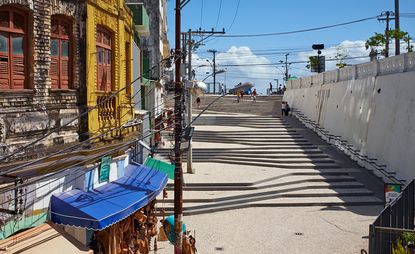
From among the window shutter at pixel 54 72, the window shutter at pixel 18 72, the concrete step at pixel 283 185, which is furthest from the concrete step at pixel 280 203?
the window shutter at pixel 18 72

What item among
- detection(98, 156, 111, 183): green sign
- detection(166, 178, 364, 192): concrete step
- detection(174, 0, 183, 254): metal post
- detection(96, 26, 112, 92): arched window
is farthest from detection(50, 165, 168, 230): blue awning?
detection(166, 178, 364, 192): concrete step

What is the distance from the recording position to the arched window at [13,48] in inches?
322

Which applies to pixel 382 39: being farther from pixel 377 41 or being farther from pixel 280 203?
pixel 280 203

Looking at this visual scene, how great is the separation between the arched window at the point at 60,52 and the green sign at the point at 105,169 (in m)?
1.89

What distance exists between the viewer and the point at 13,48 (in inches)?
331

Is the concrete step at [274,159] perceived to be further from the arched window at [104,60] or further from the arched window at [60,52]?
the arched window at [60,52]

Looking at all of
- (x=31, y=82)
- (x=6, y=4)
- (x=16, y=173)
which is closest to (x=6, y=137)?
(x=16, y=173)

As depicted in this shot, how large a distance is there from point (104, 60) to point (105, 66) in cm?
14

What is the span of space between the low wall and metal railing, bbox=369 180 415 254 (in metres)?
5.15

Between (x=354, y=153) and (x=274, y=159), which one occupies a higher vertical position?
(x=354, y=153)

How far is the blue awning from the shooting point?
8.71 metres

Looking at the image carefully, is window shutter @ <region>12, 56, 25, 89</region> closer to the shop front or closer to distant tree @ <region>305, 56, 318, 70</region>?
the shop front

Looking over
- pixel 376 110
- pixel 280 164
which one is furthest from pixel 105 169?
pixel 280 164

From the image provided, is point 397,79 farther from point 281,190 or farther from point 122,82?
point 122,82
